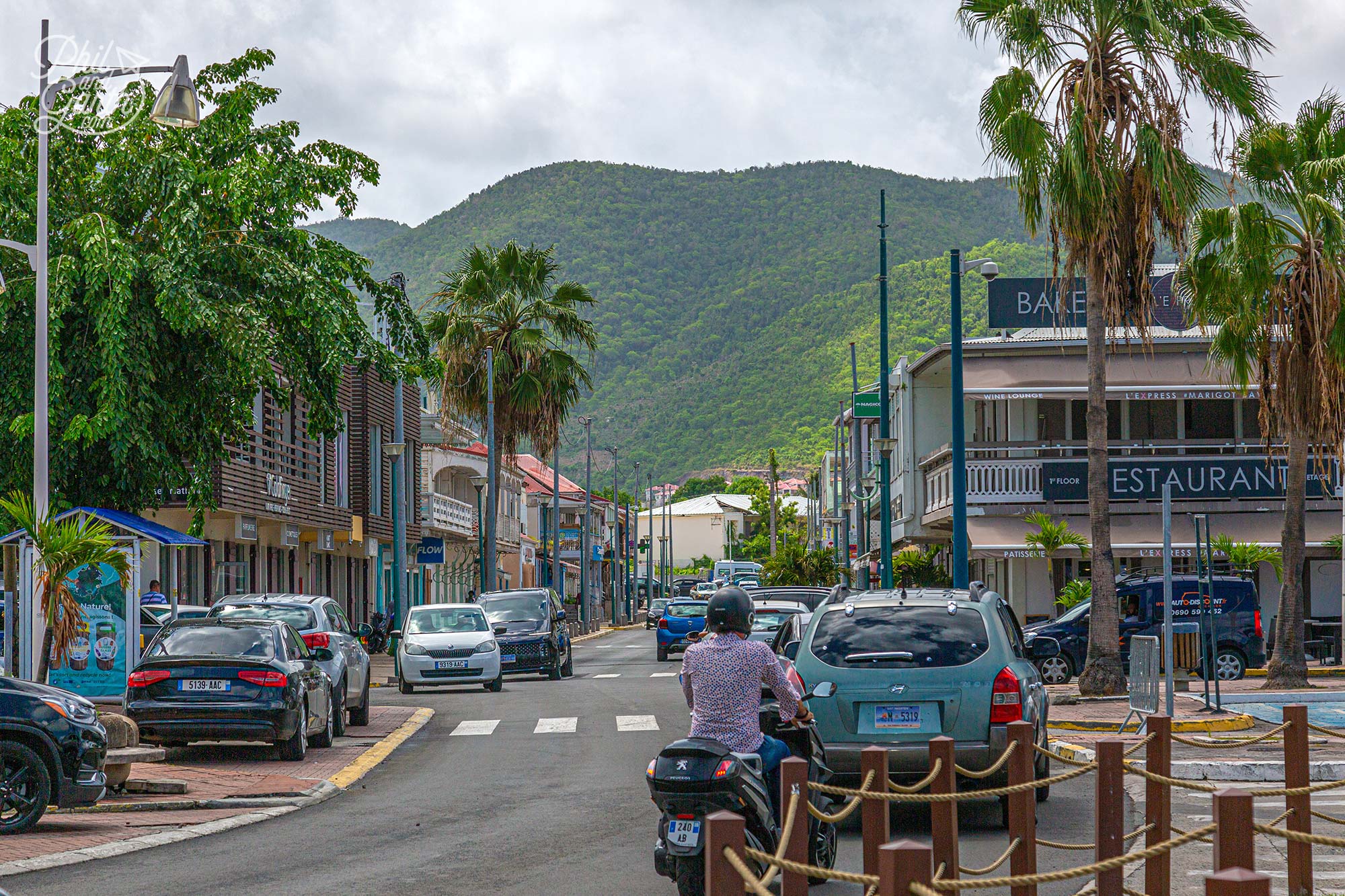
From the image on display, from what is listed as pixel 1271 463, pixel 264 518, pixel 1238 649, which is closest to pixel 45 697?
pixel 1238 649

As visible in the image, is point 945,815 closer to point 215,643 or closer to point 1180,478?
point 215,643

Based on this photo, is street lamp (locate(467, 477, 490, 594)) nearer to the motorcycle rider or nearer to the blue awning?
the blue awning

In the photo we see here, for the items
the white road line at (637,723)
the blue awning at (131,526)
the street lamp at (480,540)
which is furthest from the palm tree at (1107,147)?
the street lamp at (480,540)

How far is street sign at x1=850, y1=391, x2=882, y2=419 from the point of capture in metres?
50.7

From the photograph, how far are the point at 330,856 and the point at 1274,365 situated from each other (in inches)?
724

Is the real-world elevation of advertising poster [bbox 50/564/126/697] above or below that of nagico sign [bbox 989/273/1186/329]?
below

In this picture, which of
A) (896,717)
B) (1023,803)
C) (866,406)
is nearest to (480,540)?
(866,406)

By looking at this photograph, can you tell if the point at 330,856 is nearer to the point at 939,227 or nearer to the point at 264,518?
the point at 264,518

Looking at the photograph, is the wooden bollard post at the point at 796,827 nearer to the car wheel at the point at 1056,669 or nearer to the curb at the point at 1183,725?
the curb at the point at 1183,725

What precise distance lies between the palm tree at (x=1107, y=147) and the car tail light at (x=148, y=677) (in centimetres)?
1201

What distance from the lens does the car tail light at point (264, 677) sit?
16656 millimetres

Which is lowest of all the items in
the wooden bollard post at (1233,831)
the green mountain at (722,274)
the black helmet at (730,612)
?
the wooden bollard post at (1233,831)

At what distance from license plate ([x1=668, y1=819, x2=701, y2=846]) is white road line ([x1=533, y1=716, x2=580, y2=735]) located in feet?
40.4

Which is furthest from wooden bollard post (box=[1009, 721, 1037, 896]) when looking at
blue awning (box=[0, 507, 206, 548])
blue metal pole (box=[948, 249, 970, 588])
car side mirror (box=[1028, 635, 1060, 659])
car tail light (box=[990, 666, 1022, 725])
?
car side mirror (box=[1028, 635, 1060, 659])
